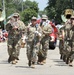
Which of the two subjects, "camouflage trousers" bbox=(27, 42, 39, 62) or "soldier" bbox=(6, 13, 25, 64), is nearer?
"camouflage trousers" bbox=(27, 42, 39, 62)

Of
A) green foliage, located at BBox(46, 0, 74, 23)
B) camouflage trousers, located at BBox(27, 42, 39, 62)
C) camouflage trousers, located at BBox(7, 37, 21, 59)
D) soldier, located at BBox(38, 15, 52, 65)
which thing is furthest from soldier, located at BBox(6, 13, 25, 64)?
green foliage, located at BBox(46, 0, 74, 23)

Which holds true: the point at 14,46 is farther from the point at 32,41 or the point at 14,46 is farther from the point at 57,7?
the point at 57,7

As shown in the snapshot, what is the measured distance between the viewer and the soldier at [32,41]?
594 inches

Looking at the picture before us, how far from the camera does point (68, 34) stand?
52.3 ft

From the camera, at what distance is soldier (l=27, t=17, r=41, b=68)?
15.1m

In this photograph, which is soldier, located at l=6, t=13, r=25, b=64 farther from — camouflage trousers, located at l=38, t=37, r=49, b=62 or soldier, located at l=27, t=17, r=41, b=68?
soldier, located at l=27, t=17, r=41, b=68

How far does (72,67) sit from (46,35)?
177 centimetres

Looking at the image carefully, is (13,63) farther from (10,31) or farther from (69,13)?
(69,13)

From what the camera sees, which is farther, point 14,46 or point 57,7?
point 57,7

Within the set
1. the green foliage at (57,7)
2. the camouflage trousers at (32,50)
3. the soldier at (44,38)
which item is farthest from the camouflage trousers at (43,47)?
the green foliage at (57,7)

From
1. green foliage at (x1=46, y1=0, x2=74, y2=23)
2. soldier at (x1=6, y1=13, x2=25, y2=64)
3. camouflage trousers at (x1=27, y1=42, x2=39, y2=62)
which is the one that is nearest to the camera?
camouflage trousers at (x1=27, y1=42, x2=39, y2=62)

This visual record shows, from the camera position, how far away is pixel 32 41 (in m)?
15.2

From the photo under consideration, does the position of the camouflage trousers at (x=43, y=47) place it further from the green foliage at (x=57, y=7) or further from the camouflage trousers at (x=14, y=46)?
the green foliage at (x=57, y=7)

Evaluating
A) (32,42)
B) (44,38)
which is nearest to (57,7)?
(44,38)
